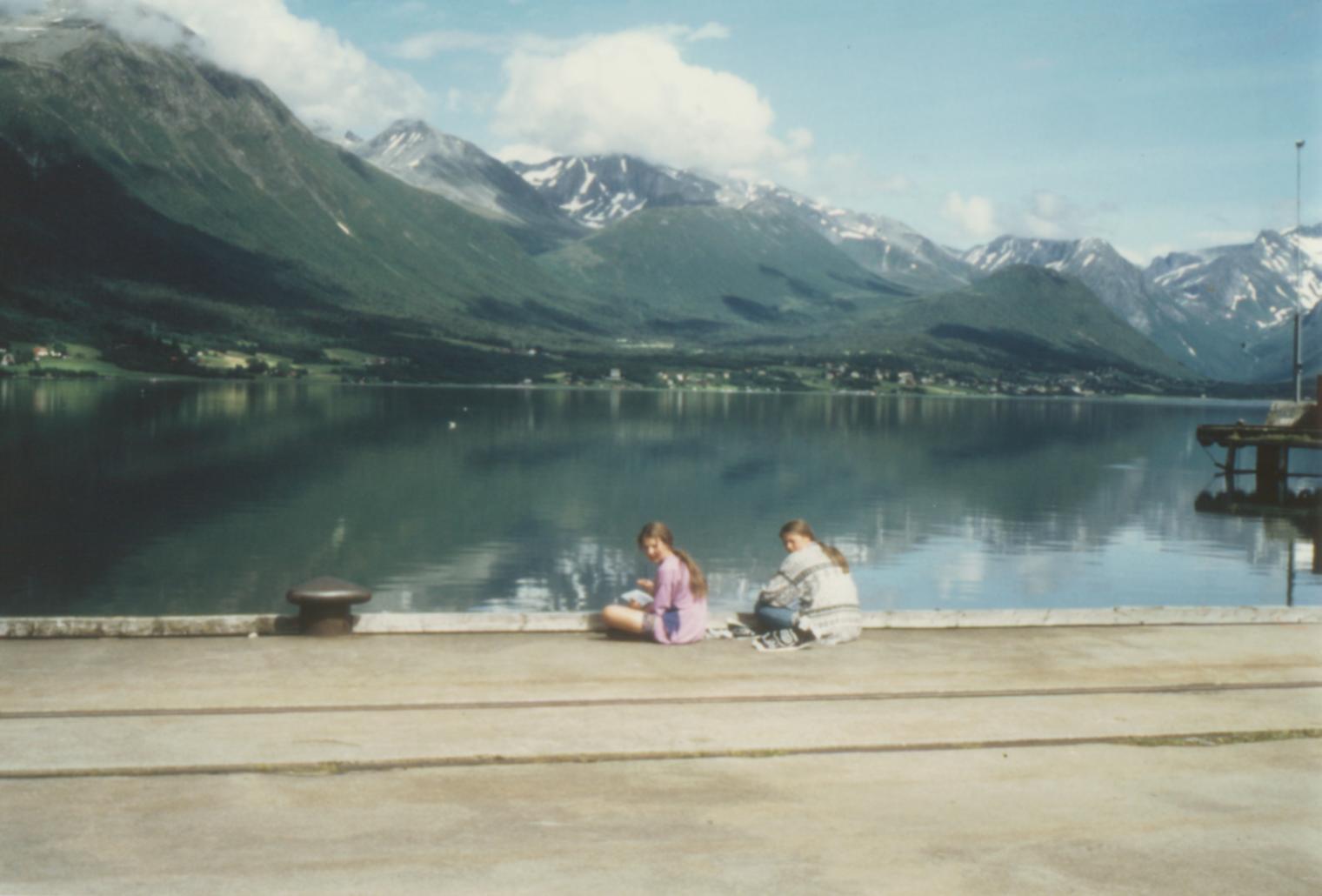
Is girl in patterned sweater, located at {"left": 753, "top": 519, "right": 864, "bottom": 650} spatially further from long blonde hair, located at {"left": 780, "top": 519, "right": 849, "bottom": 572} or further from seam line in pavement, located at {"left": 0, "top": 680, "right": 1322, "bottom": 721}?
seam line in pavement, located at {"left": 0, "top": 680, "right": 1322, "bottom": 721}

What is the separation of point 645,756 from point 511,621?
6577mm

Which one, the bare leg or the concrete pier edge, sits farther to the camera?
the bare leg

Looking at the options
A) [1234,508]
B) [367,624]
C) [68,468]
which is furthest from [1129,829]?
[68,468]

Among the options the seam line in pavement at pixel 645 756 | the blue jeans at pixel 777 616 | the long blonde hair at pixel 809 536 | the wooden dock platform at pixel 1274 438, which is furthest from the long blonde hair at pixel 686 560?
the wooden dock platform at pixel 1274 438

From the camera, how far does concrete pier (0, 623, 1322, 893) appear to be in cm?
948

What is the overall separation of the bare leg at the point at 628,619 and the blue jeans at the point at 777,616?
1.56 m

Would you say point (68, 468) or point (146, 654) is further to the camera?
point (68, 468)

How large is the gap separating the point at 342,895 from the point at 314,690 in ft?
20.4

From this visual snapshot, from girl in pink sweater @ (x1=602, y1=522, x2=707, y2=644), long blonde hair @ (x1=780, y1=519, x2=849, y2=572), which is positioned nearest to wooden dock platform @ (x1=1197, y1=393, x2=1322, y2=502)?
long blonde hair @ (x1=780, y1=519, x2=849, y2=572)

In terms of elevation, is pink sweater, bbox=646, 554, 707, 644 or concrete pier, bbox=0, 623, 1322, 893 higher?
pink sweater, bbox=646, 554, 707, 644

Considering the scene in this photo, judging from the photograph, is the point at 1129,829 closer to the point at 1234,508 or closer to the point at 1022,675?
the point at 1022,675

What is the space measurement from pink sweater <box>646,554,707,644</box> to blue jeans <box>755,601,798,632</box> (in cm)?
87

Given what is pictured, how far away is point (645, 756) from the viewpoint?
12359mm

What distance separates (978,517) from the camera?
255 feet
